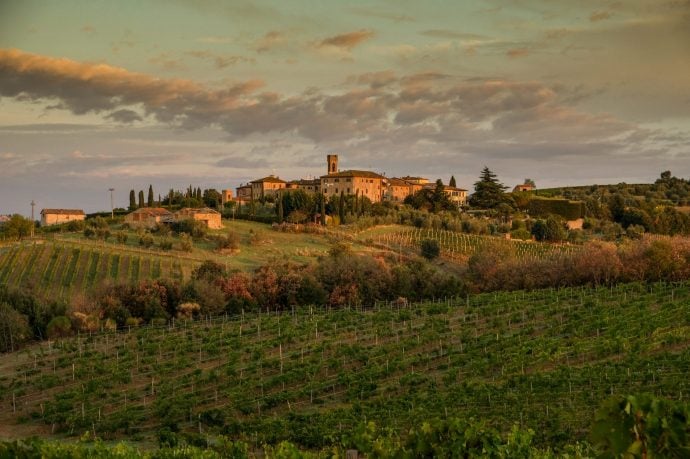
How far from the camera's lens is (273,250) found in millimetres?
67750

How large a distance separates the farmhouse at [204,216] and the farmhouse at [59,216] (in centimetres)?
1915

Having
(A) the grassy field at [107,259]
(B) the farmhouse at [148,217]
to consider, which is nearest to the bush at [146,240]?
(A) the grassy field at [107,259]

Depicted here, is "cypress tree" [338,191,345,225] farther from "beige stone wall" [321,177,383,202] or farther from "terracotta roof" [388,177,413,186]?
"terracotta roof" [388,177,413,186]

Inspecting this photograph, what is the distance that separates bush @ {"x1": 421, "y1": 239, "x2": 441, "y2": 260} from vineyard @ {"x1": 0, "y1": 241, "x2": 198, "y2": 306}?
2023 centimetres

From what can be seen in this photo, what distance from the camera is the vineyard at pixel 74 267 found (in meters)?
51.8

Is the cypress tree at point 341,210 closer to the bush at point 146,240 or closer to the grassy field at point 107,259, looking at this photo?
the grassy field at point 107,259

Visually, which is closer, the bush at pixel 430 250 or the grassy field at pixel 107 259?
the grassy field at pixel 107 259

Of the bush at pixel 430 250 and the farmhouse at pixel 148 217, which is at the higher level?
the farmhouse at pixel 148 217

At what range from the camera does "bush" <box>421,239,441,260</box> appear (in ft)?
220

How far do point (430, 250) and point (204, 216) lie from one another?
2380 centimetres

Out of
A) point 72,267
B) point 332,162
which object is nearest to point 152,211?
point 72,267

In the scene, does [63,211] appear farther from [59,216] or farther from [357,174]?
[357,174]

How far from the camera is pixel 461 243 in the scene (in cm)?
7281

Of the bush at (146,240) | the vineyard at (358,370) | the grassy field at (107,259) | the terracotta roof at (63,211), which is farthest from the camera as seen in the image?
the terracotta roof at (63,211)
